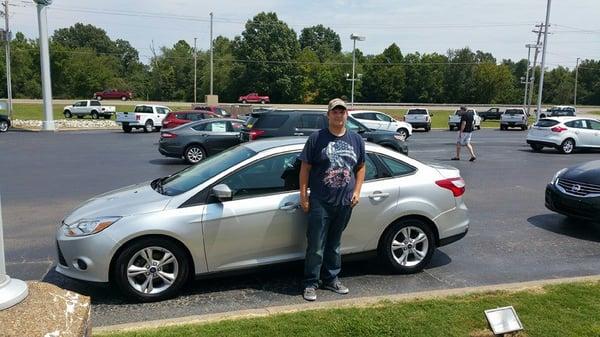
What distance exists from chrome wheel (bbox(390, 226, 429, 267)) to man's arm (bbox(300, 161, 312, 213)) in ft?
4.35

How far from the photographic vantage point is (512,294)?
4855mm

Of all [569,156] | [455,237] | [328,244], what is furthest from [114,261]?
[569,156]

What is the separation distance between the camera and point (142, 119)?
31.8 m

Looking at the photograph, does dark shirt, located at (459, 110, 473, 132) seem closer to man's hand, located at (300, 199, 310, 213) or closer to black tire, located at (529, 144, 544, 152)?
black tire, located at (529, 144, 544, 152)

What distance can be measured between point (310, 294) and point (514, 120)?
134 feet

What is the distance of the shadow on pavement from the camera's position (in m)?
7.57

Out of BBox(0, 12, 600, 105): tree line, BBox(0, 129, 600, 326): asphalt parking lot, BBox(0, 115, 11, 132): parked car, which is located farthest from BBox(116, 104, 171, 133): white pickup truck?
BBox(0, 12, 600, 105): tree line

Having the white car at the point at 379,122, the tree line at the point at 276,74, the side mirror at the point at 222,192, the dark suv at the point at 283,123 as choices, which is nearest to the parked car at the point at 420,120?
the white car at the point at 379,122

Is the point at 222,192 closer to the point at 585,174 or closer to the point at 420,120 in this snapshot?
the point at 585,174

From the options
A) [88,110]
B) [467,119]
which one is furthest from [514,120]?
[88,110]

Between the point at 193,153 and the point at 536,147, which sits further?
the point at 536,147

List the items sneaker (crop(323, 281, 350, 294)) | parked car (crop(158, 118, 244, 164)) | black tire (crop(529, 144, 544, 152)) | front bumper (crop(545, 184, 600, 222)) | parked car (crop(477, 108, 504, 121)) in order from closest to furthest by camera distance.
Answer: sneaker (crop(323, 281, 350, 294)) < front bumper (crop(545, 184, 600, 222)) < parked car (crop(158, 118, 244, 164)) < black tire (crop(529, 144, 544, 152)) < parked car (crop(477, 108, 504, 121))

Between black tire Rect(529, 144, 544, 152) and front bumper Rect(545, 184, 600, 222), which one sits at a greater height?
front bumper Rect(545, 184, 600, 222)

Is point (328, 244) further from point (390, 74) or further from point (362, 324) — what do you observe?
point (390, 74)
